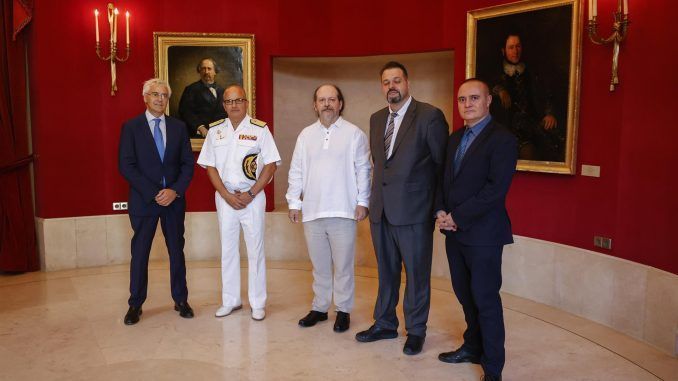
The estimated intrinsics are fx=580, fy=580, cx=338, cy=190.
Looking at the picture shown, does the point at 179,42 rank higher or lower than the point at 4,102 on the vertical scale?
higher

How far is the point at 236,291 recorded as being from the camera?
442 cm

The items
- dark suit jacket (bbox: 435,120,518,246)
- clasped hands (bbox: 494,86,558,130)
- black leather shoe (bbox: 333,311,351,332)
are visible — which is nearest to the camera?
dark suit jacket (bbox: 435,120,518,246)

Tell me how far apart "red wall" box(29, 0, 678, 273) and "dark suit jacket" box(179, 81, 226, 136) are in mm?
442

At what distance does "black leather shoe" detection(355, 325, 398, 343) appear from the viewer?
3.83 metres

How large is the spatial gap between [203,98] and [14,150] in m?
1.87

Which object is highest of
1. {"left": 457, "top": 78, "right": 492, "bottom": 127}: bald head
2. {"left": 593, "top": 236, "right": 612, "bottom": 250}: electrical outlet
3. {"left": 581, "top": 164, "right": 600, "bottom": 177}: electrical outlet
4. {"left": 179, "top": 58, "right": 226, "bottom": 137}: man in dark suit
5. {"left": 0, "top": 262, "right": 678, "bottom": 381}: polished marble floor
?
{"left": 179, "top": 58, "right": 226, "bottom": 137}: man in dark suit

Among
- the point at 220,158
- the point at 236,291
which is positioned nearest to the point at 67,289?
the point at 236,291

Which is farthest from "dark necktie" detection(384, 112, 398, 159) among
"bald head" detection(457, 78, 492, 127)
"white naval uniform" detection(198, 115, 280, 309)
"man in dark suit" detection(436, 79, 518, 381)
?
"white naval uniform" detection(198, 115, 280, 309)

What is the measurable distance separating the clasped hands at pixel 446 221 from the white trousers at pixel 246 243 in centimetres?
151

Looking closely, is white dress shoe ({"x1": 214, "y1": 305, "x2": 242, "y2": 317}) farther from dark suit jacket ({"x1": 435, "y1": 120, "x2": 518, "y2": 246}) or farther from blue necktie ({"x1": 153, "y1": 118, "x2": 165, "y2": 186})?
dark suit jacket ({"x1": 435, "y1": 120, "x2": 518, "y2": 246})

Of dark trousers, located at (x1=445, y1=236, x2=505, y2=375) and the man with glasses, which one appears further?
the man with glasses

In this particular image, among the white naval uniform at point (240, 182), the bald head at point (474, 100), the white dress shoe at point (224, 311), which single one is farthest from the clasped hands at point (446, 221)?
the white dress shoe at point (224, 311)

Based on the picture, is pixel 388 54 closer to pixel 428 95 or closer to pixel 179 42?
pixel 428 95

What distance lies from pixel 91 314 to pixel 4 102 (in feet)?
8.24
